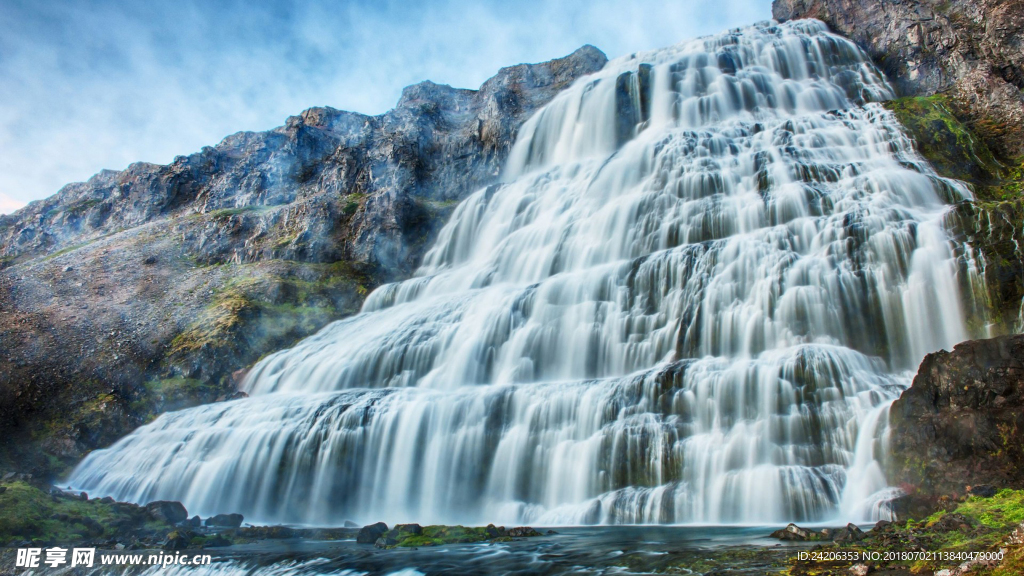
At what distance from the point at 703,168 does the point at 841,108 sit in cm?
873

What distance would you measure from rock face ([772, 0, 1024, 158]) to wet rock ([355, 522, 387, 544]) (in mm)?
25634

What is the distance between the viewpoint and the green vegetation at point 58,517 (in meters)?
13.3

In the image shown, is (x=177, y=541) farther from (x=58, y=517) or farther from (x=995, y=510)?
(x=995, y=510)

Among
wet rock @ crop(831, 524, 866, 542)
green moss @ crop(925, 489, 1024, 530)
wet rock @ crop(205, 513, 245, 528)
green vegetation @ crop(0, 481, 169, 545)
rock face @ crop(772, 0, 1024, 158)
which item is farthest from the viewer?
rock face @ crop(772, 0, 1024, 158)

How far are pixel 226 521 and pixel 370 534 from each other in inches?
203

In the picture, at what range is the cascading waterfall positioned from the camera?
12.8 meters

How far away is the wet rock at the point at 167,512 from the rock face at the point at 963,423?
622 inches

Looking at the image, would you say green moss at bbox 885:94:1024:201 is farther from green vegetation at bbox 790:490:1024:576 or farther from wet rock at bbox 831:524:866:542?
wet rock at bbox 831:524:866:542

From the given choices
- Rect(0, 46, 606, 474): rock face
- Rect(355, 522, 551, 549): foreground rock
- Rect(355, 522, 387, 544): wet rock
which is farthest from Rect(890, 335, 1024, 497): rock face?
Rect(0, 46, 606, 474): rock face

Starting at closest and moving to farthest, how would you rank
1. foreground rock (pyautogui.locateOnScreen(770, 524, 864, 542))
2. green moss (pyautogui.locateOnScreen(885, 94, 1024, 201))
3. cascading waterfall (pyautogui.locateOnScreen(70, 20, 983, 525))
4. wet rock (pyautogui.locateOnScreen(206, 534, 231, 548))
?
foreground rock (pyautogui.locateOnScreen(770, 524, 864, 542))
wet rock (pyautogui.locateOnScreen(206, 534, 231, 548))
cascading waterfall (pyautogui.locateOnScreen(70, 20, 983, 525))
green moss (pyautogui.locateOnScreen(885, 94, 1024, 201))

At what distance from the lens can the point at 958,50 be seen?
27.5 m

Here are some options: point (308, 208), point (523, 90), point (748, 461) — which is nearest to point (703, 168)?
point (748, 461)

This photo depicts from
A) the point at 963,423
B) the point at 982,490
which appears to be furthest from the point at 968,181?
the point at 982,490

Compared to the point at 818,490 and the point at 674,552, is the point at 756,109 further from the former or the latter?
the point at 674,552
